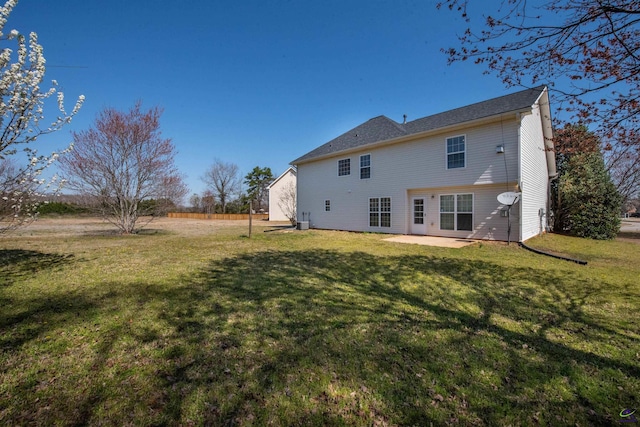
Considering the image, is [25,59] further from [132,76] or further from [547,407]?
[547,407]

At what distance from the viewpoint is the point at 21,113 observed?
427 centimetres

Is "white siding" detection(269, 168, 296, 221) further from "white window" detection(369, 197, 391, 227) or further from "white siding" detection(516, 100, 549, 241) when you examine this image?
"white siding" detection(516, 100, 549, 241)

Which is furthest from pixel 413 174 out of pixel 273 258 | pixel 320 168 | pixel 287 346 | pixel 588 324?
pixel 287 346

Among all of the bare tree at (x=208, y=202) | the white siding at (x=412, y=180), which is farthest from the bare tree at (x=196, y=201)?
the white siding at (x=412, y=180)

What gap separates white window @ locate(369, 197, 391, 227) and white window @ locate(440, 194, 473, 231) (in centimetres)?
254

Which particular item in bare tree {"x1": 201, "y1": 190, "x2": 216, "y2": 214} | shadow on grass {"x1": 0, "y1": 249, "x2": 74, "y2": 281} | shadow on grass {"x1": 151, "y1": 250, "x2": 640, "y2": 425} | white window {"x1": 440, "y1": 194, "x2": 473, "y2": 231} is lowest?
shadow on grass {"x1": 151, "y1": 250, "x2": 640, "y2": 425}

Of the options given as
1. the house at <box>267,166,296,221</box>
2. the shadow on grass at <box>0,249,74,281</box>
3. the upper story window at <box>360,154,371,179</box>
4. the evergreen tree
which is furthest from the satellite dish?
the house at <box>267,166,296,221</box>

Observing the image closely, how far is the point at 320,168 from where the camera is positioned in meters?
16.8

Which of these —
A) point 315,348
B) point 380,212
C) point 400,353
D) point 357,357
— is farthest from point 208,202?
point 400,353

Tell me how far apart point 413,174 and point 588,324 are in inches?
383

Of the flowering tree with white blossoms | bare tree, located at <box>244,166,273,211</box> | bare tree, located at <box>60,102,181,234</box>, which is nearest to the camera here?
the flowering tree with white blossoms

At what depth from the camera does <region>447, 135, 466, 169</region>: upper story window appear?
Result: 35.9 ft

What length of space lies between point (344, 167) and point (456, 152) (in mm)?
6128

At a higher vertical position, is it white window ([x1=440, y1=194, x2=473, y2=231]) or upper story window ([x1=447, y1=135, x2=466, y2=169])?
upper story window ([x1=447, y1=135, x2=466, y2=169])
